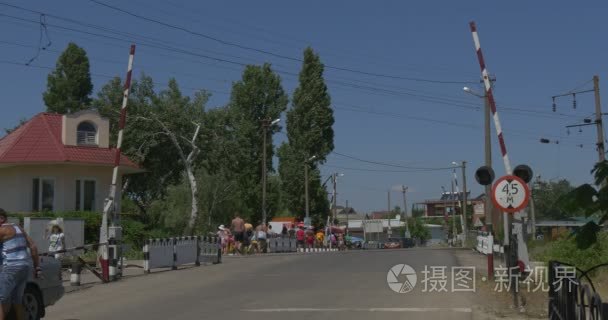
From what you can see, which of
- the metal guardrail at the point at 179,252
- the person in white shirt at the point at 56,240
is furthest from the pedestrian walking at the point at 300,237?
the person in white shirt at the point at 56,240

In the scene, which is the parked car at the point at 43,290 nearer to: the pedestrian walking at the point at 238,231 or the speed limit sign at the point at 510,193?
the speed limit sign at the point at 510,193

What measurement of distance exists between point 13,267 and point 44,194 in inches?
959

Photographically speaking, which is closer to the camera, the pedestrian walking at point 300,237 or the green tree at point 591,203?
the green tree at point 591,203

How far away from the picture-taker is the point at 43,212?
30.4 meters

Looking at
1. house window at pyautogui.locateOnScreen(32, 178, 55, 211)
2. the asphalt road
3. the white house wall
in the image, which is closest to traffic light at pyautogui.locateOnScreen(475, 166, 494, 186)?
the asphalt road

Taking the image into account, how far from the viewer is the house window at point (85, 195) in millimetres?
33094

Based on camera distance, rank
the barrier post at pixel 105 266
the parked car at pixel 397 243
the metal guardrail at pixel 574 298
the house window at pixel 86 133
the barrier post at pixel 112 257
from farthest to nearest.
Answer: the parked car at pixel 397 243 → the house window at pixel 86 133 → the barrier post at pixel 112 257 → the barrier post at pixel 105 266 → the metal guardrail at pixel 574 298

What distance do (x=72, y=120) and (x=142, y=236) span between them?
6.26 meters

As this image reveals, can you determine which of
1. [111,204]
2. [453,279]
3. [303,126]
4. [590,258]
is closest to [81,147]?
[111,204]

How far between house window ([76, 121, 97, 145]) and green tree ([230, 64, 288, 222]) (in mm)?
21574

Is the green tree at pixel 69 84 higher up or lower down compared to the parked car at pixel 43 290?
higher up

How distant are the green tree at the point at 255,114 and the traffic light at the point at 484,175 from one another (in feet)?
136

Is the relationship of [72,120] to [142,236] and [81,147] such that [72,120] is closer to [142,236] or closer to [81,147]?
[81,147]

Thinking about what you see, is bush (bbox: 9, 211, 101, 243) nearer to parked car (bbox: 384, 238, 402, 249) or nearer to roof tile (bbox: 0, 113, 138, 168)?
roof tile (bbox: 0, 113, 138, 168)
